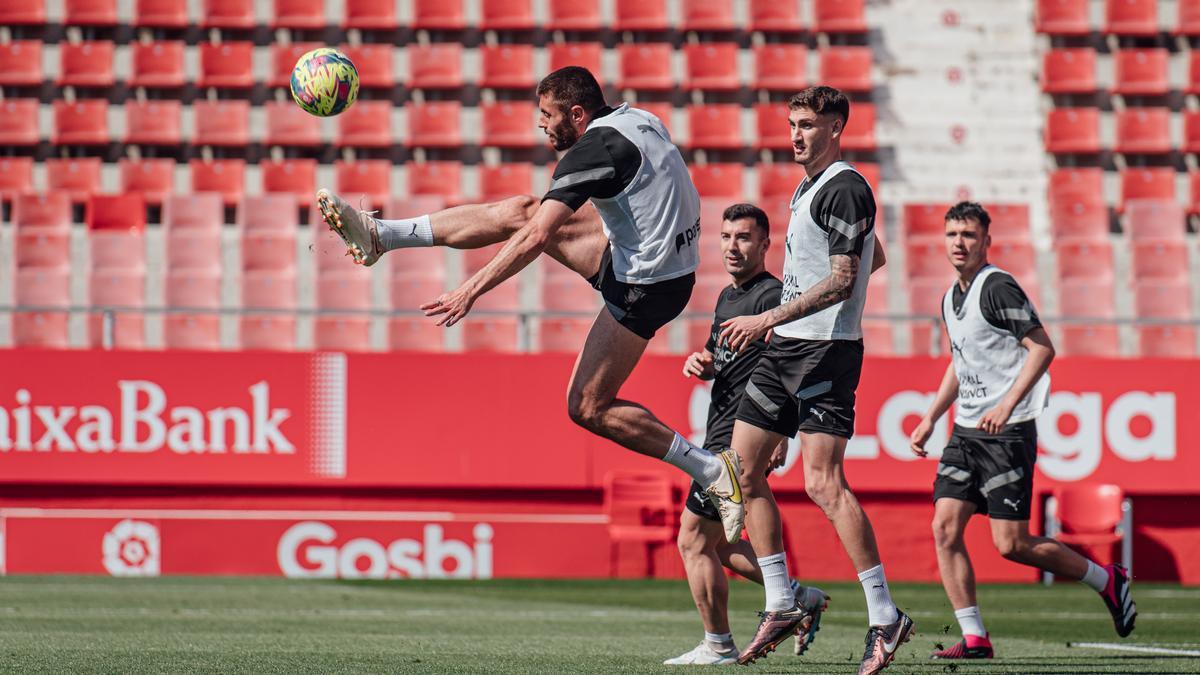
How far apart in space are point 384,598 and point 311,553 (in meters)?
2.18

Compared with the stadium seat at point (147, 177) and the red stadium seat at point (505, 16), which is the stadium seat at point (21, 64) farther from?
the red stadium seat at point (505, 16)

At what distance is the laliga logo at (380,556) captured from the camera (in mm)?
12445

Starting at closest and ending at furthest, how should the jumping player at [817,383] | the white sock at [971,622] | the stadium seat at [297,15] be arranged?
the jumping player at [817,383] < the white sock at [971,622] < the stadium seat at [297,15]

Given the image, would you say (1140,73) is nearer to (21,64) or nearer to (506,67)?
(506,67)

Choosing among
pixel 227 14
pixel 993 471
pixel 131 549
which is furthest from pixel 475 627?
pixel 227 14

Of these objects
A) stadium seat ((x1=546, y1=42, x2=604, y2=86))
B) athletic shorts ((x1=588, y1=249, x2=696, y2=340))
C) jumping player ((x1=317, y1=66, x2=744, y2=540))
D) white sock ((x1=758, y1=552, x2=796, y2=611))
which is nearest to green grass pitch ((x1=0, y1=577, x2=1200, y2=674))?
white sock ((x1=758, y1=552, x2=796, y2=611))

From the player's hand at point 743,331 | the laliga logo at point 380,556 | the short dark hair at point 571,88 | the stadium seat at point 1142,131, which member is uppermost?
the stadium seat at point 1142,131

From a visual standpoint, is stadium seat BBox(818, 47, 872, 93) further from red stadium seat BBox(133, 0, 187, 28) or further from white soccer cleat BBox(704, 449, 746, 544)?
white soccer cleat BBox(704, 449, 746, 544)

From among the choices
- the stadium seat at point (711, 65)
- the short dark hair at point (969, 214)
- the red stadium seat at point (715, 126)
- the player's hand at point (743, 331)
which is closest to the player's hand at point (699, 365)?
the player's hand at point (743, 331)

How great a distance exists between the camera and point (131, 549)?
1240 cm

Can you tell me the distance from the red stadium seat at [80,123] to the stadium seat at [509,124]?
407 cm

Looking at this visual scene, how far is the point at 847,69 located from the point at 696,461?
40.0ft

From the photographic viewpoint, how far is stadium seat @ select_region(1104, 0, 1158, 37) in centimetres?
1802

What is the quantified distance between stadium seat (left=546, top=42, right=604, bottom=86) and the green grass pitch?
7.10 m
